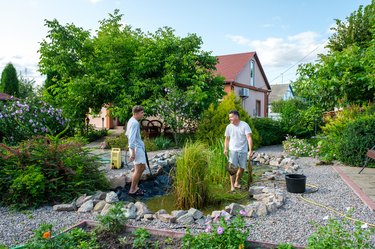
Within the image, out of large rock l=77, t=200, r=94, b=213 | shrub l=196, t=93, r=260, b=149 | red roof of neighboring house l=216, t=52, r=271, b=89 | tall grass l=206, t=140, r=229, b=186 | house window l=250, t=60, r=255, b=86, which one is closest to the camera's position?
large rock l=77, t=200, r=94, b=213

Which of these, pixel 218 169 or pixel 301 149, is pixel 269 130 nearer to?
pixel 301 149

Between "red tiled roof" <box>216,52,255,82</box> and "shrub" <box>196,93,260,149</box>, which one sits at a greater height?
"red tiled roof" <box>216,52,255,82</box>

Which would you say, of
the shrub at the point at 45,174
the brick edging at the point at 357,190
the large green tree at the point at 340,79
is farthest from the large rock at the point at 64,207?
the large green tree at the point at 340,79

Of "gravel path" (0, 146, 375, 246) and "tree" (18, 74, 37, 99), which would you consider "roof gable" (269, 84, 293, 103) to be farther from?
"gravel path" (0, 146, 375, 246)

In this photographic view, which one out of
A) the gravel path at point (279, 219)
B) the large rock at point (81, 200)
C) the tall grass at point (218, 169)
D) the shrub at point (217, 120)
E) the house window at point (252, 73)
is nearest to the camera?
the gravel path at point (279, 219)

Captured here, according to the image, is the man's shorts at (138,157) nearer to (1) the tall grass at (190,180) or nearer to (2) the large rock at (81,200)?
(1) the tall grass at (190,180)

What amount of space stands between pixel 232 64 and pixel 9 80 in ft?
52.0

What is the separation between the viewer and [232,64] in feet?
75.7

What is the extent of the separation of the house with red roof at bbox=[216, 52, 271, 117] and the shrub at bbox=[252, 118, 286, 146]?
22.5 feet

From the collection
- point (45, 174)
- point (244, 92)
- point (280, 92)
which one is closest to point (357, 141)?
point (45, 174)

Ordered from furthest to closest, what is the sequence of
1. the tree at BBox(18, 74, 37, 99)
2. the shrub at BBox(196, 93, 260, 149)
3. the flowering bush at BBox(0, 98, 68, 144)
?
the tree at BBox(18, 74, 37, 99)
the shrub at BBox(196, 93, 260, 149)
the flowering bush at BBox(0, 98, 68, 144)

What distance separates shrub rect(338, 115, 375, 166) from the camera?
24.3 feet

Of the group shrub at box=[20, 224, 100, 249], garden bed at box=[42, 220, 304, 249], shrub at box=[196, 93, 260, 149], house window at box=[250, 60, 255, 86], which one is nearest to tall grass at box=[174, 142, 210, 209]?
garden bed at box=[42, 220, 304, 249]

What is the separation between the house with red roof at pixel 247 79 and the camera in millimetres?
21734
